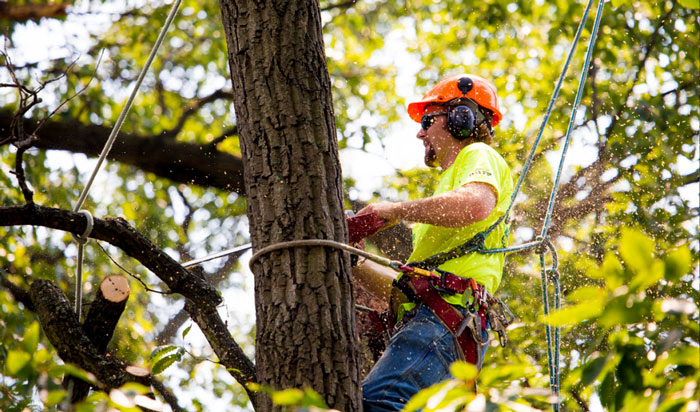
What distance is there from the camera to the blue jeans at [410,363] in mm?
1865

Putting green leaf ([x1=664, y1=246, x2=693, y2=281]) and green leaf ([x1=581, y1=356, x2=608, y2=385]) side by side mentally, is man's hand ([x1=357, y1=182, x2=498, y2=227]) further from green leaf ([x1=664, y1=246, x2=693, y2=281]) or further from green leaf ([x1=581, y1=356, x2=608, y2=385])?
green leaf ([x1=664, y1=246, x2=693, y2=281])

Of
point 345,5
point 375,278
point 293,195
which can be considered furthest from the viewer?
point 345,5

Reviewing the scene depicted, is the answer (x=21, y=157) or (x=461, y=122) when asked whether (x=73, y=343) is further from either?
(x=461, y=122)

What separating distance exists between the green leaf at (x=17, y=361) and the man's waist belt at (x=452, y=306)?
1288mm

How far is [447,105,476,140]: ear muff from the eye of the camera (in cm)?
255

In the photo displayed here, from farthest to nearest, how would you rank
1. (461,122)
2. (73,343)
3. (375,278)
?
(375,278)
(461,122)
(73,343)

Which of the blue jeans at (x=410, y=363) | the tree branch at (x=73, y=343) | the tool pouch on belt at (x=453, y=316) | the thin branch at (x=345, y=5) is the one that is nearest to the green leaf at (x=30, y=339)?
the blue jeans at (x=410, y=363)

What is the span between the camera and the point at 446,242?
7.72 ft

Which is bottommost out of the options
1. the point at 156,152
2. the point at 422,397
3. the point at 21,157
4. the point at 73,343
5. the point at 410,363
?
the point at 422,397

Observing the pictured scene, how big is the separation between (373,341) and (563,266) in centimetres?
239

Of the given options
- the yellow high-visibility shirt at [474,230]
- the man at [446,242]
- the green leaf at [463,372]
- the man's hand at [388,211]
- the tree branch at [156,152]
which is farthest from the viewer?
the tree branch at [156,152]

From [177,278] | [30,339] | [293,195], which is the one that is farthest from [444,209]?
[30,339]

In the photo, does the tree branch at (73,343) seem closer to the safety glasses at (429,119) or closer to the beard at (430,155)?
the beard at (430,155)

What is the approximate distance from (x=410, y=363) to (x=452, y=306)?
0.27 meters
